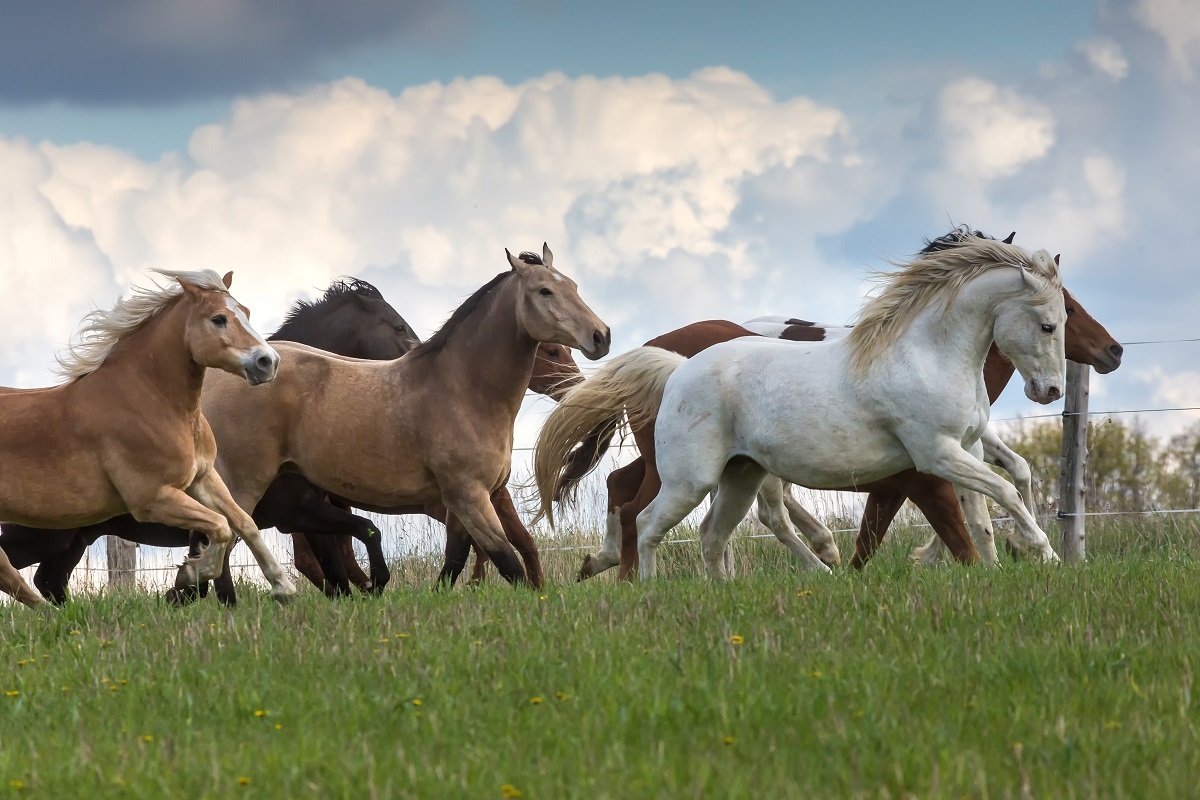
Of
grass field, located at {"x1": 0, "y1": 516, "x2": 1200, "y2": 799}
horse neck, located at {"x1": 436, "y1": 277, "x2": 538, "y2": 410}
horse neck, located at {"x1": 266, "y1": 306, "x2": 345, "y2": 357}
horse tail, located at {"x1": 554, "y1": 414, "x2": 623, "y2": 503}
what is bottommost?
grass field, located at {"x1": 0, "y1": 516, "x2": 1200, "y2": 799}

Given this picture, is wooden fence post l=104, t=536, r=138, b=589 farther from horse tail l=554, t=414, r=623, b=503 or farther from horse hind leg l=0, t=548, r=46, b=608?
horse hind leg l=0, t=548, r=46, b=608

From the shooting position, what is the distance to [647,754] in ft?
12.1

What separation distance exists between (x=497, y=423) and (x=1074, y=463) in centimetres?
594

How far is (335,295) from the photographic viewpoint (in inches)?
418

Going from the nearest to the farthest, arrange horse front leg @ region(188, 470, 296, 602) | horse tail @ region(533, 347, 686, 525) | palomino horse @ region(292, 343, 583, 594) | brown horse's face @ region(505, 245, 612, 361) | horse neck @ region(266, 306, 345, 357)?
horse front leg @ region(188, 470, 296, 602) → brown horse's face @ region(505, 245, 612, 361) → palomino horse @ region(292, 343, 583, 594) → horse tail @ region(533, 347, 686, 525) → horse neck @ region(266, 306, 345, 357)

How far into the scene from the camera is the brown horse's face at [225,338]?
23.6ft

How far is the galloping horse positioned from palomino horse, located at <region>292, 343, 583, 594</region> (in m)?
0.62

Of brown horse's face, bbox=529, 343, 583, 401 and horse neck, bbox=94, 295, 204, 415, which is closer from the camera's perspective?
horse neck, bbox=94, 295, 204, 415

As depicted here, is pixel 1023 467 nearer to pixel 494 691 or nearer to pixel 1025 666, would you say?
pixel 1025 666

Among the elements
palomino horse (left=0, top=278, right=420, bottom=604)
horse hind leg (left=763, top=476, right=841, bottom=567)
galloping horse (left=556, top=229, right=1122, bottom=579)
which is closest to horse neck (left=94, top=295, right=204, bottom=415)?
palomino horse (left=0, top=278, right=420, bottom=604)

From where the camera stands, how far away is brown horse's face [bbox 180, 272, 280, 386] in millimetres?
7188

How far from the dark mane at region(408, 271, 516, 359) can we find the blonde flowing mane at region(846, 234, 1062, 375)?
2.07 m

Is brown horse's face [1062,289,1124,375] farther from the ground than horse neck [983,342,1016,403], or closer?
farther from the ground

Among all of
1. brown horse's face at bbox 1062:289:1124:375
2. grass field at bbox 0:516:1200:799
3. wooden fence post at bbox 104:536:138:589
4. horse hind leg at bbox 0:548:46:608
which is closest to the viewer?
grass field at bbox 0:516:1200:799
